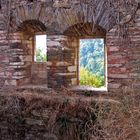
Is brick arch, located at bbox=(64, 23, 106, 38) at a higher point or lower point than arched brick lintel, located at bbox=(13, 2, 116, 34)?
lower

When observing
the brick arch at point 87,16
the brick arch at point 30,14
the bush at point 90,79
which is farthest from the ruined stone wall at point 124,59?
the bush at point 90,79

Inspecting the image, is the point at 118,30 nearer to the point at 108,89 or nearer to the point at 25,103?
the point at 108,89

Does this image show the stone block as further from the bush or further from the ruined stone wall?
the bush

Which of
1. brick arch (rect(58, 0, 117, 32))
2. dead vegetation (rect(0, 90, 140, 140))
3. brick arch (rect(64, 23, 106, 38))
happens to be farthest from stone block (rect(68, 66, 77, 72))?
brick arch (rect(58, 0, 117, 32))

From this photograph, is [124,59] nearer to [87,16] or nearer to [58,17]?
[87,16]

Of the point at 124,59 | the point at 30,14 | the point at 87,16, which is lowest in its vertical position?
the point at 124,59

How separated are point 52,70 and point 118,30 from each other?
60.6 inches

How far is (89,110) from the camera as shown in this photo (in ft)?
19.3

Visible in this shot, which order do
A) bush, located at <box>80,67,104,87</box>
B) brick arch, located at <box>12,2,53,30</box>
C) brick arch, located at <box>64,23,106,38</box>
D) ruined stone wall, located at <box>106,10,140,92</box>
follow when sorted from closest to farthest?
ruined stone wall, located at <box>106,10,140,92</box> → brick arch, located at <box>64,23,106,38</box> → brick arch, located at <box>12,2,53,30</box> → bush, located at <box>80,67,104,87</box>

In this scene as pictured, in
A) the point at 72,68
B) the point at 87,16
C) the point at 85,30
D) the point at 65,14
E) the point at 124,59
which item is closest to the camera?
the point at 124,59

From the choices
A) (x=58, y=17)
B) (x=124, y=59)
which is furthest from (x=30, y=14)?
(x=124, y=59)

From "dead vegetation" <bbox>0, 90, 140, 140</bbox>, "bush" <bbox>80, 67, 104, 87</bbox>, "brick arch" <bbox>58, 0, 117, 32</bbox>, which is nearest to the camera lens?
"dead vegetation" <bbox>0, 90, 140, 140</bbox>

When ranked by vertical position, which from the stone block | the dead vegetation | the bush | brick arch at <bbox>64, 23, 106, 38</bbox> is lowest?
the dead vegetation

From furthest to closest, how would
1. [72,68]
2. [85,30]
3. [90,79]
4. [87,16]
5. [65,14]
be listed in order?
[90,79] → [72,68] → [85,30] → [65,14] → [87,16]
